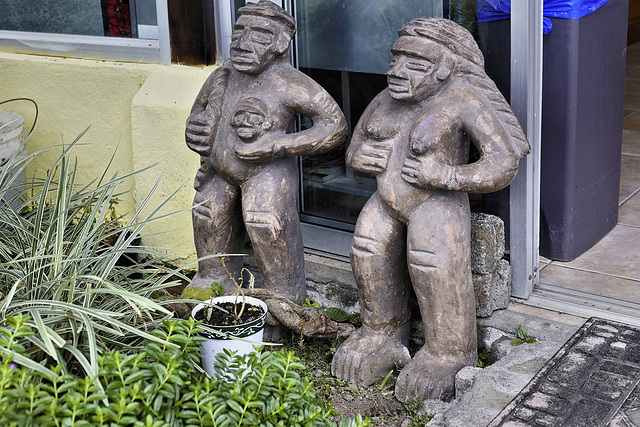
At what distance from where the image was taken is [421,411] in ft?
9.36

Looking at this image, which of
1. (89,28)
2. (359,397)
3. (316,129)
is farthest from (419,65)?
(89,28)

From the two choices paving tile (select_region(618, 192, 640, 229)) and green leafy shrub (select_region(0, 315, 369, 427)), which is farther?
paving tile (select_region(618, 192, 640, 229))

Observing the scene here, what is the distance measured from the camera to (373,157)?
2.99 metres

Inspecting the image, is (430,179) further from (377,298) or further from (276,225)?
(276,225)

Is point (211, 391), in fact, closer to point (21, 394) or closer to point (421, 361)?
point (21, 394)

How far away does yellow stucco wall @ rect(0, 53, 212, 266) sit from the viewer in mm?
4105

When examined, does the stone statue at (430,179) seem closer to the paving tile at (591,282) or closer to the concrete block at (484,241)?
the concrete block at (484,241)

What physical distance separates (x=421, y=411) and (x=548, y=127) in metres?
1.49

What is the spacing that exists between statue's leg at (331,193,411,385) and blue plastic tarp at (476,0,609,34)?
0.95m

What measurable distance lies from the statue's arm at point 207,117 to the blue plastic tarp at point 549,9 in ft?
3.67

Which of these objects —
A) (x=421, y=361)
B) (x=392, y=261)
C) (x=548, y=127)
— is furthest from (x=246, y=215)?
(x=548, y=127)

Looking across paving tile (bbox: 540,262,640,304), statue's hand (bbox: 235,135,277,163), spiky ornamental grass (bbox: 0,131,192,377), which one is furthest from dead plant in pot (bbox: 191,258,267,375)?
paving tile (bbox: 540,262,640,304)

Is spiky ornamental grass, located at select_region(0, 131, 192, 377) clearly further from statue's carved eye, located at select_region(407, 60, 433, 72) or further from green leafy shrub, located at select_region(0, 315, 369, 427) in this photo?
statue's carved eye, located at select_region(407, 60, 433, 72)

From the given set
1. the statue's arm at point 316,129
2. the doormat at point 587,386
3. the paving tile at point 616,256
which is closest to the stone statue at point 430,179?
the statue's arm at point 316,129
